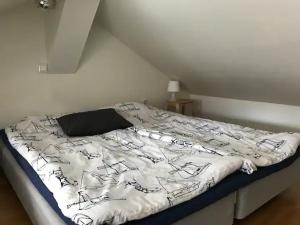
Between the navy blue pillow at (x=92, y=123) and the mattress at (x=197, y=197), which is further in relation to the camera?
the navy blue pillow at (x=92, y=123)

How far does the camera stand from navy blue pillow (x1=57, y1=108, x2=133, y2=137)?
2.77 metres

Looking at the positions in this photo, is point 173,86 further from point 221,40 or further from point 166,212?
point 166,212

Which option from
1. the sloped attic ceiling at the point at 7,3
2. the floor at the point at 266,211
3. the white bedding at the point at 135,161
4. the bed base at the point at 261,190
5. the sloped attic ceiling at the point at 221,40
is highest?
the sloped attic ceiling at the point at 7,3

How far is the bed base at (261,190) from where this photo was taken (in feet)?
6.38

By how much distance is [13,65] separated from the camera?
3035 millimetres

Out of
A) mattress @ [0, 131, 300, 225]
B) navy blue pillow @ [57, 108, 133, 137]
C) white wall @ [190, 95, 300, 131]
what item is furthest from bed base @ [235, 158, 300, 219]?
navy blue pillow @ [57, 108, 133, 137]

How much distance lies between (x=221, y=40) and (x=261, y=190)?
1409 mm

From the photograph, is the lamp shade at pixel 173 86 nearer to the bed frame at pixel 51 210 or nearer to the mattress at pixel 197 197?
the mattress at pixel 197 197

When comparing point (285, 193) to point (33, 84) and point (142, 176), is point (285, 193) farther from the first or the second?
point (33, 84)

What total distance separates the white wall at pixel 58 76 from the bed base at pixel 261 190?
226cm

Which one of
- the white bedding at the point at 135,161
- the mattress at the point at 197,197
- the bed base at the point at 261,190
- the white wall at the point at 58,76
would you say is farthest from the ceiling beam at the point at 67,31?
the bed base at the point at 261,190

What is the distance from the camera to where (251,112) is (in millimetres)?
3885

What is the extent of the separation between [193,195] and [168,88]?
266cm

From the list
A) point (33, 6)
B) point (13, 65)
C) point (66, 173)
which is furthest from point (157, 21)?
point (66, 173)
